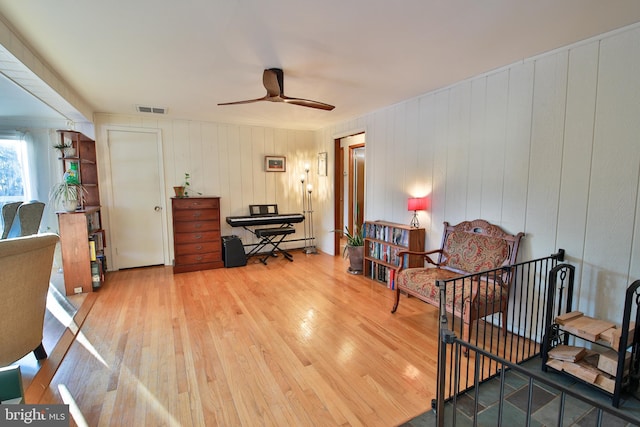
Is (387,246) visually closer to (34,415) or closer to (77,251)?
(34,415)

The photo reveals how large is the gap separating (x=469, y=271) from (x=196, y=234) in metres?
3.78

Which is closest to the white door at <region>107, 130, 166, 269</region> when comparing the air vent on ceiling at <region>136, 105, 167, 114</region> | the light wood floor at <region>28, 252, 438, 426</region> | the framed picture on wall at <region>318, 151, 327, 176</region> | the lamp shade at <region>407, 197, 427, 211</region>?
the air vent on ceiling at <region>136, 105, 167, 114</region>

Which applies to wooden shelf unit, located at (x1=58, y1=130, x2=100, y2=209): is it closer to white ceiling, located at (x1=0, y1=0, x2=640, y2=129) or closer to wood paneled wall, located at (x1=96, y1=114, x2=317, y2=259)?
wood paneled wall, located at (x1=96, y1=114, x2=317, y2=259)

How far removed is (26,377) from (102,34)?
97.9 inches

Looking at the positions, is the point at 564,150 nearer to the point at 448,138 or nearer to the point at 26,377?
the point at 448,138

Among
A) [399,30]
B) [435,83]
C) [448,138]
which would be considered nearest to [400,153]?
[448,138]

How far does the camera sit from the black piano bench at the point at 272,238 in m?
4.99

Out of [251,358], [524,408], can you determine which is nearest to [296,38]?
[251,358]

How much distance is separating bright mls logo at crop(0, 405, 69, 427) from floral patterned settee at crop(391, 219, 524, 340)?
8.05 feet

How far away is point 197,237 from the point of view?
463 centimetres

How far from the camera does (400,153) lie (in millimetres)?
3932

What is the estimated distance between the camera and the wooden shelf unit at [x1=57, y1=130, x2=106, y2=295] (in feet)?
11.7

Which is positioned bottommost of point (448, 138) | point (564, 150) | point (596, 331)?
point (596, 331)

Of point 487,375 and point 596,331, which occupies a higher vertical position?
point 596,331
